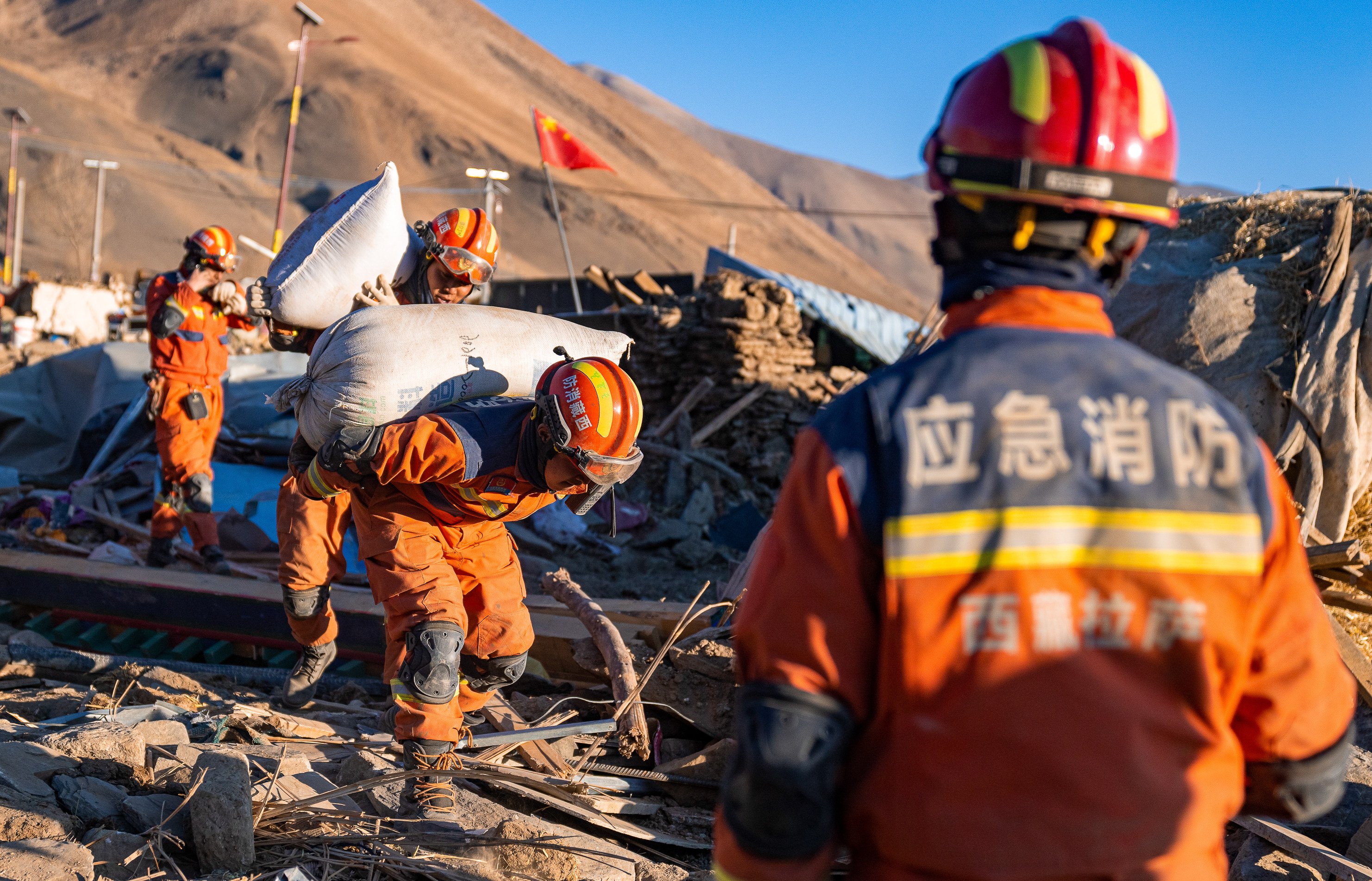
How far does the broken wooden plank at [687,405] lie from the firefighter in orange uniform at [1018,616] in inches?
417

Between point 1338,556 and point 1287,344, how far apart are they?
1746 mm

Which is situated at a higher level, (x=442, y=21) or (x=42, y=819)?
(x=442, y=21)

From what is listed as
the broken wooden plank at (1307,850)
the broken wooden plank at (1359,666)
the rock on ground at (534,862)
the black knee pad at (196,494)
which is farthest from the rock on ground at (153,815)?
the broken wooden plank at (1359,666)

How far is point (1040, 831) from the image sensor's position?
135 cm

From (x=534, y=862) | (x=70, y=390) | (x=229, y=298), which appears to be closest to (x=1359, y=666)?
(x=534, y=862)

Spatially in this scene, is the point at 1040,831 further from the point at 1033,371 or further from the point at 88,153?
the point at 88,153

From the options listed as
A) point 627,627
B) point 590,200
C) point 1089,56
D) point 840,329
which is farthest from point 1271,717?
point 590,200

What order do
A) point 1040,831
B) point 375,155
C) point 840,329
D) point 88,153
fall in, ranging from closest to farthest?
point 1040,831, point 840,329, point 88,153, point 375,155

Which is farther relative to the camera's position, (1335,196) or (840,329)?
(840,329)

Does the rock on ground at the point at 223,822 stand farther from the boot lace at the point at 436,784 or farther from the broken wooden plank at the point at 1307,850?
the broken wooden plank at the point at 1307,850

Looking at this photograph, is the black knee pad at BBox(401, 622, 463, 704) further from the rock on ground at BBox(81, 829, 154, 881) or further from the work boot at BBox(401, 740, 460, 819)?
the rock on ground at BBox(81, 829, 154, 881)

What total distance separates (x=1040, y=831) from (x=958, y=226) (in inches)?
34.1

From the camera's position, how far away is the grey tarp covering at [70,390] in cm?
1097

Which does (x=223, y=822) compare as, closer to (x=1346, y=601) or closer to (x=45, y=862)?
(x=45, y=862)
